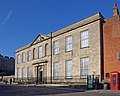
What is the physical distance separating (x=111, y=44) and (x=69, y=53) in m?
9.52

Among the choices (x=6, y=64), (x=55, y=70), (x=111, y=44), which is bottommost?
(x=55, y=70)

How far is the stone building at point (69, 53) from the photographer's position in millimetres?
34000

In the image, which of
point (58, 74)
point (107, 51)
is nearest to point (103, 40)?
point (107, 51)

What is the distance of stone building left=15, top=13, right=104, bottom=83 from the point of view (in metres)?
34.0

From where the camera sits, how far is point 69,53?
131ft

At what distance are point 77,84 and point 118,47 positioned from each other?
8552 millimetres

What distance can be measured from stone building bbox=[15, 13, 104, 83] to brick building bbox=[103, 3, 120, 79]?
733 mm

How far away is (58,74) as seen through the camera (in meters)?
42.4

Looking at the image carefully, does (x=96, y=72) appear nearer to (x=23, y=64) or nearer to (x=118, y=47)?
(x=118, y=47)

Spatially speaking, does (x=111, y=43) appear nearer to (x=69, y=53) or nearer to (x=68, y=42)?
(x=69, y=53)

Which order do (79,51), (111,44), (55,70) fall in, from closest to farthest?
(111,44) < (79,51) < (55,70)

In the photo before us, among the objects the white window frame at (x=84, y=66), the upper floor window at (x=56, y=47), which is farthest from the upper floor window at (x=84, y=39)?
the upper floor window at (x=56, y=47)

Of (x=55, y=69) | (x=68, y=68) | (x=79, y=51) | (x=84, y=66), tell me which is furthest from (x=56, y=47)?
(x=84, y=66)

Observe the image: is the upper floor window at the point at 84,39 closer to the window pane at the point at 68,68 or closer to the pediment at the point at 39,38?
the window pane at the point at 68,68
